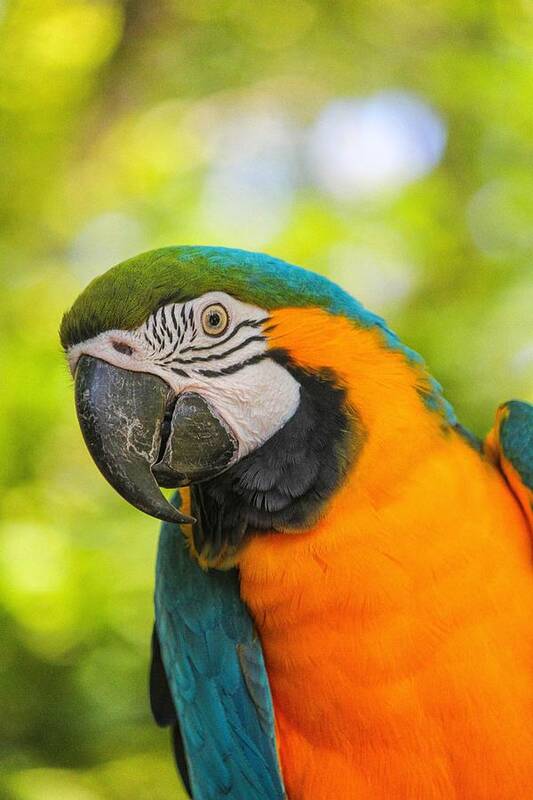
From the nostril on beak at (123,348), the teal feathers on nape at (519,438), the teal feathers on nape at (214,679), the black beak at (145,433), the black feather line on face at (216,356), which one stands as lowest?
the teal feathers on nape at (214,679)

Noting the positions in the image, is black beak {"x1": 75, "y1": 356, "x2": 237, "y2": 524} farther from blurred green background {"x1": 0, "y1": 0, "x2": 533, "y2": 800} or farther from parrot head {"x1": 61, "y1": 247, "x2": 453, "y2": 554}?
blurred green background {"x1": 0, "y1": 0, "x2": 533, "y2": 800}

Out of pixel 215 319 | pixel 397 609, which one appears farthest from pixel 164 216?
pixel 397 609

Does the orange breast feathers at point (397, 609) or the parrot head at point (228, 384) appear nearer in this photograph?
the parrot head at point (228, 384)

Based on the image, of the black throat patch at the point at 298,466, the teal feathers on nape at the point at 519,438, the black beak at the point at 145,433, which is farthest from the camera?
the teal feathers on nape at the point at 519,438

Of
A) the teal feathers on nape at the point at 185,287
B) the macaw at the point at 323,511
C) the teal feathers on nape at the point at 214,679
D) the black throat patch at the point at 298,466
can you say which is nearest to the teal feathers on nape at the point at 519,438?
the macaw at the point at 323,511

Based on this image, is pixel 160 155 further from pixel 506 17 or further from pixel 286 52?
pixel 506 17

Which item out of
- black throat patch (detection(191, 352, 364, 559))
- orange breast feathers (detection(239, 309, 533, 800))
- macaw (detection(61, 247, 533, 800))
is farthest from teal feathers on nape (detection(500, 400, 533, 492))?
black throat patch (detection(191, 352, 364, 559))

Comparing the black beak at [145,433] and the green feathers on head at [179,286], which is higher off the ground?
the green feathers on head at [179,286]

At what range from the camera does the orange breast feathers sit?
1732 millimetres

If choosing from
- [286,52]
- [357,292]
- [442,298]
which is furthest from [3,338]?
[286,52]

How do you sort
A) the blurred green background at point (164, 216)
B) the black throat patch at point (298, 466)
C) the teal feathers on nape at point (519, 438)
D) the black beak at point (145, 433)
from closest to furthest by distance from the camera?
the black beak at point (145, 433) → the black throat patch at point (298, 466) → the teal feathers on nape at point (519, 438) → the blurred green background at point (164, 216)

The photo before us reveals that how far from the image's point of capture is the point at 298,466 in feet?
5.57

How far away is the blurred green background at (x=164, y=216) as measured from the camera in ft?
9.04

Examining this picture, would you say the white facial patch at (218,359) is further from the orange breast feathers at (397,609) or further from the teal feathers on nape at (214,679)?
the teal feathers on nape at (214,679)
